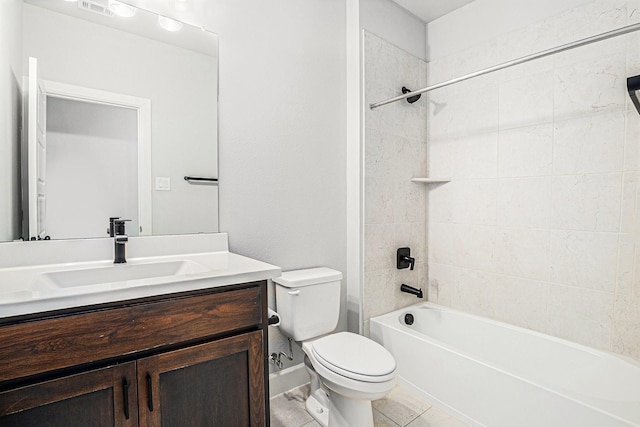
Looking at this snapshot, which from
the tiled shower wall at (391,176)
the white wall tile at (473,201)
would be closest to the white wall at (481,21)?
the tiled shower wall at (391,176)

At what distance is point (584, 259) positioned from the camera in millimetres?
1805

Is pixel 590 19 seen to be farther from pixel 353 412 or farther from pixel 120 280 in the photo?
pixel 120 280

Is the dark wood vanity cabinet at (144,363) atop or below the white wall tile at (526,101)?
below

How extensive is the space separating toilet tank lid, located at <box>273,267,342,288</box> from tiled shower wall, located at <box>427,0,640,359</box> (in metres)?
1.05

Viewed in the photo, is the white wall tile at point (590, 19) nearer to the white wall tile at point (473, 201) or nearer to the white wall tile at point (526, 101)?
the white wall tile at point (526, 101)

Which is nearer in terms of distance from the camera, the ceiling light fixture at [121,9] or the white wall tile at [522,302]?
the ceiling light fixture at [121,9]

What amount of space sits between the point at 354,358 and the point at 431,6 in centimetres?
234

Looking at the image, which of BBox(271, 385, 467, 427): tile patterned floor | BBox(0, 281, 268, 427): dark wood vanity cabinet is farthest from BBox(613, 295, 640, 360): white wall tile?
BBox(0, 281, 268, 427): dark wood vanity cabinet

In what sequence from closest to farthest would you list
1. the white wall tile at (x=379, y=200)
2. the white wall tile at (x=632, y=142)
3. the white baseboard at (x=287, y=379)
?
the white wall tile at (x=632, y=142) → the white baseboard at (x=287, y=379) → the white wall tile at (x=379, y=200)

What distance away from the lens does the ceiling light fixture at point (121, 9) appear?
1417mm

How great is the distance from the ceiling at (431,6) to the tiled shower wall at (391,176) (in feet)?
1.03

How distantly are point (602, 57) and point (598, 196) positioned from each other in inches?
28.0

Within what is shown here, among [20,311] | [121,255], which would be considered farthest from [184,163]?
[20,311]

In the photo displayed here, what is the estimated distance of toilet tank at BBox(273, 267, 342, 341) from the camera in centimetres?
172
